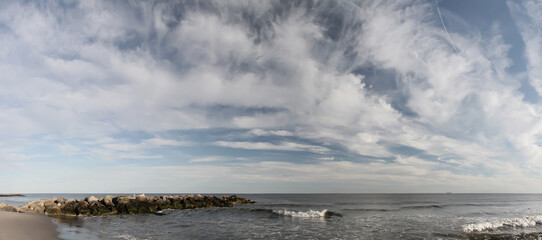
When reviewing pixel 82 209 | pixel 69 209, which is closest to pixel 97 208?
pixel 82 209

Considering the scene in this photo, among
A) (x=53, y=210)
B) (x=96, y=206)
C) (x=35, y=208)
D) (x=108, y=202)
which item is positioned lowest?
(x=53, y=210)

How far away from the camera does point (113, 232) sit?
2228 cm

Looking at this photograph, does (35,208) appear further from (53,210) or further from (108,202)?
(108,202)

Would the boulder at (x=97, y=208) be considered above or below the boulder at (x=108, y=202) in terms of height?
below

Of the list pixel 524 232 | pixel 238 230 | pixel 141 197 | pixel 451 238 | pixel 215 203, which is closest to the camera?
pixel 451 238

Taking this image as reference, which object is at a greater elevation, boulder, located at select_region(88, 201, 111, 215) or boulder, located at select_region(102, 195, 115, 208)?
boulder, located at select_region(102, 195, 115, 208)

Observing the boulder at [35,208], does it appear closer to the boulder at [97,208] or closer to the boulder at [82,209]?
the boulder at [82,209]

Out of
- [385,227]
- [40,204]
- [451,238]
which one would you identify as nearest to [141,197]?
[40,204]

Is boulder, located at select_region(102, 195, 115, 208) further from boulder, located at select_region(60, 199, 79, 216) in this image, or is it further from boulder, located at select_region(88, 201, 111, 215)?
boulder, located at select_region(60, 199, 79, 216)

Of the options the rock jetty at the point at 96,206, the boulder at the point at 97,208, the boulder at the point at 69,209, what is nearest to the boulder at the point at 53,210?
the rock jetty at the point at 96,206

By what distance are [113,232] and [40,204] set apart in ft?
74.8

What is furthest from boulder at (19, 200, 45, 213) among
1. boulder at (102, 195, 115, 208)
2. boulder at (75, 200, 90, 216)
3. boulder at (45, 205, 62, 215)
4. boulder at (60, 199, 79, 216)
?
boulder at (102, 195, 115, 208)

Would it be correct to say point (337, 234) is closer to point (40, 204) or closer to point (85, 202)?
point (85, 202)

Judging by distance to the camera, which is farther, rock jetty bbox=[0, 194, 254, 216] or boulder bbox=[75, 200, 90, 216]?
boulder bbox=[75, 200, 90, 216]
